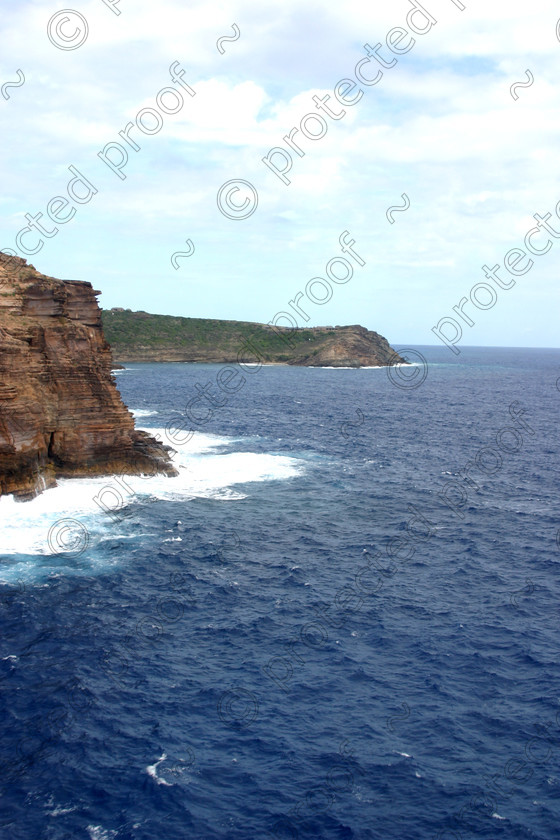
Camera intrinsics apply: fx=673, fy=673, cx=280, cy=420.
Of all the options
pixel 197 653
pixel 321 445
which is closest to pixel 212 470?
pixel 321 445

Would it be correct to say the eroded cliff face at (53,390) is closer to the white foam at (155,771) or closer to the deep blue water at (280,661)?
the deep blue water at (280,661)

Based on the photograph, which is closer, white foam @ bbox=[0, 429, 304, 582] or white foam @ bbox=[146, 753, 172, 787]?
white foam @ bbox=[146, 753, 172, 787]

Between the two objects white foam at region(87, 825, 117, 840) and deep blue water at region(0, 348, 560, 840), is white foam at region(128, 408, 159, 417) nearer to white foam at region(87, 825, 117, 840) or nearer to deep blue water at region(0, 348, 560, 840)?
deep blue water at region(0, 348, 560, 840)

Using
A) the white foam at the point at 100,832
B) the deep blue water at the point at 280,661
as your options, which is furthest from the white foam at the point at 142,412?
the white foam at the point at 100,832

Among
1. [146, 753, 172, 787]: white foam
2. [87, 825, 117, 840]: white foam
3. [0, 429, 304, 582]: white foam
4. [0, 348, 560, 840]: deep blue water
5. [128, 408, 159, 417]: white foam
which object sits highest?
[128, 408, 159, 417]: white foam

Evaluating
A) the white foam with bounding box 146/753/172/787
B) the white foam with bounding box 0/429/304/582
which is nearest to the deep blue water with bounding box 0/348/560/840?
the white foam with bounding box 146/753/172/787

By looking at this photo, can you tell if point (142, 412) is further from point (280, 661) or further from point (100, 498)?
point (280, 661)

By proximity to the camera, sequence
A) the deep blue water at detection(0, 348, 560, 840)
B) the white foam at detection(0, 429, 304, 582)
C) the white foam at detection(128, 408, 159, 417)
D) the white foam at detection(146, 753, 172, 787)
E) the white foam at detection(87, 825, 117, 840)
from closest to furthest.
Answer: the white foam at detection(87, 825, 117, 840), the deep blue water at detection(0, 348, 560, 840), the white foam at detection(146, 753, 172, 787), the white foam at detection(0, 429, 304, 582), the white foam at detection(128, 408, 159, 417)

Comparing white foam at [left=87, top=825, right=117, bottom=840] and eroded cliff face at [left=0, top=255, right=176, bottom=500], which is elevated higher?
eroded cliff face at [left=0, top=255, right=176, bottom=500]
